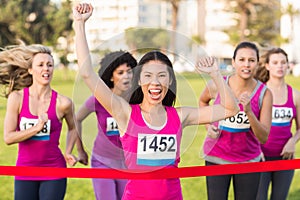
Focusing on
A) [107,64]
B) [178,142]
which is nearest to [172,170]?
[178,142]

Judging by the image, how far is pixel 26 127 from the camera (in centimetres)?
455

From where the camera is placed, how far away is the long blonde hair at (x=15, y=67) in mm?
4895

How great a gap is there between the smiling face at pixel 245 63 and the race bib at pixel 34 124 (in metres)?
1.25

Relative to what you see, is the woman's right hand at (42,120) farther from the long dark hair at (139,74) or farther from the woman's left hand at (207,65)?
the woman's left hand at (207,65)

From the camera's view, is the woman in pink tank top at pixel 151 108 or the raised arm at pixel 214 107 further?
the raised arm at pixel 214 107

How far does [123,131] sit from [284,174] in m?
2.14

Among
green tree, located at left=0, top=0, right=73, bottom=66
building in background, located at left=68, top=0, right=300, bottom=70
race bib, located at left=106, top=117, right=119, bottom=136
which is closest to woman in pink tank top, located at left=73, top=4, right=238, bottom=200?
building in background, located at left=68, top=0, right=300, bottom=70

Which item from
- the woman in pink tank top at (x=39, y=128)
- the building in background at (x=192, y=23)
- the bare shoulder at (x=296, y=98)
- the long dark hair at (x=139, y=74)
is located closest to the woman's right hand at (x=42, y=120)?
the woman in pink tank top at (x=39, y=128)

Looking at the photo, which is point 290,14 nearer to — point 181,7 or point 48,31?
point 181,7

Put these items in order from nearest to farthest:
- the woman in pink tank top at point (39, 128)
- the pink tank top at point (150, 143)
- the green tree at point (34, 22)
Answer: the pink tank top at point (150, 143)
the woman in pink tank top at point (39, 128)
the green tree at point (34, 22)

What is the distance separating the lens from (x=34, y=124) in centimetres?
455

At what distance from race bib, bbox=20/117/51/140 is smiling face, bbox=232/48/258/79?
125 centimetres

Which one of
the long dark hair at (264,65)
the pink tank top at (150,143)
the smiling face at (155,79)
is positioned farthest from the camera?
the long dark hair at (264,65)

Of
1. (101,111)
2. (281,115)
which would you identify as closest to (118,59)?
(101,111)
